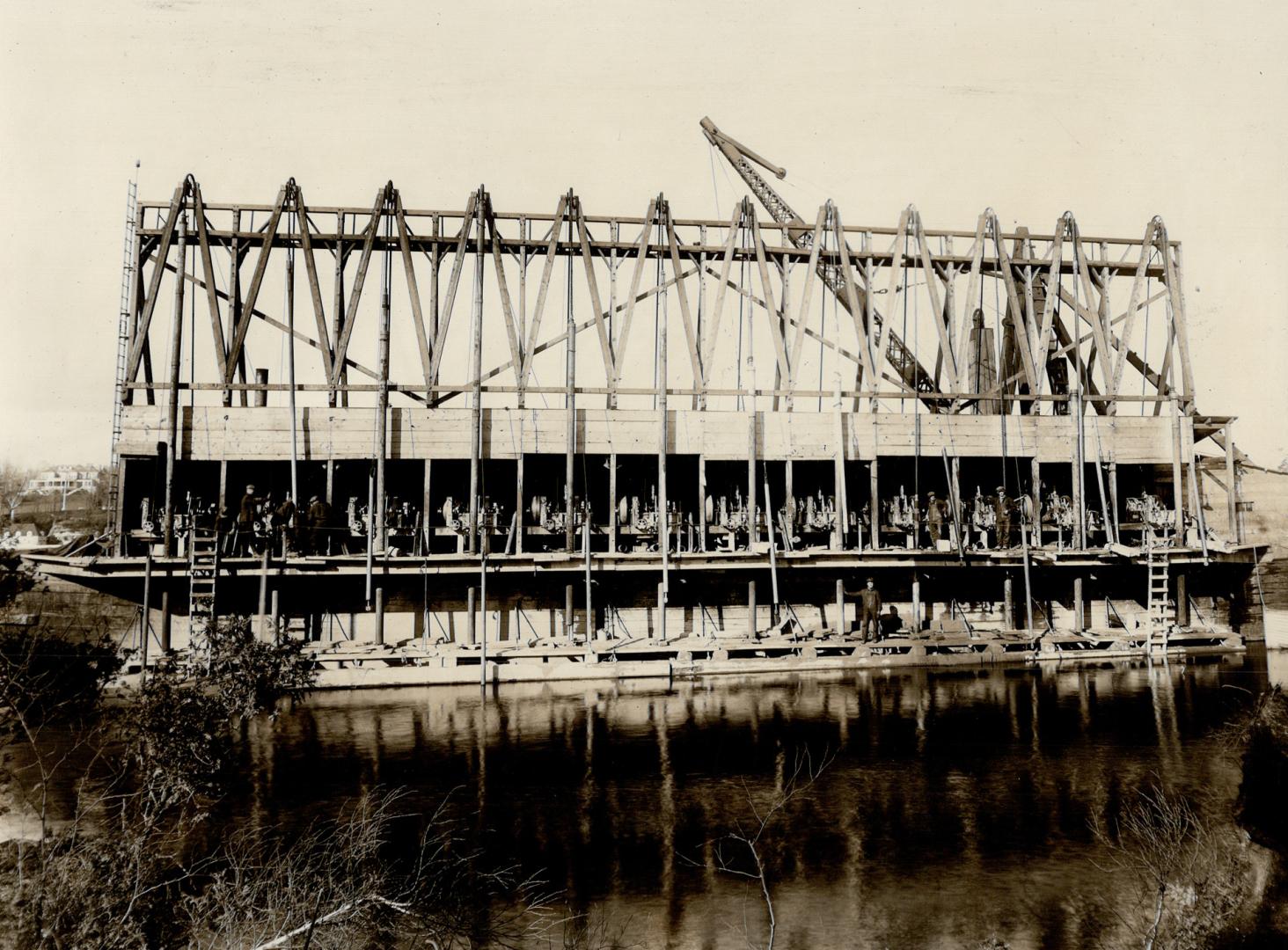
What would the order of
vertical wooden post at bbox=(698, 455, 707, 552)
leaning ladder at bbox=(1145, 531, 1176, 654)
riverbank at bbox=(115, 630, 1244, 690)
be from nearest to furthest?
riverbank at bbox=(115, 630, 1244, 690) → vertical wooden post at bbox=(698, 455, 707, 552) → leaning ladder at bbox=(1145, 531, 1176, 654)

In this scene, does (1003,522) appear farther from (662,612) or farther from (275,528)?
(275,528)

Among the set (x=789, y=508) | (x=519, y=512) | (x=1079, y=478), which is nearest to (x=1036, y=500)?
(x=1079, y=478)

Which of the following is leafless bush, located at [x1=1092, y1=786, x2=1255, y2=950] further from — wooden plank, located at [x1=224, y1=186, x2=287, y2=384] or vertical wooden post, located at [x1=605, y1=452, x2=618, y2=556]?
wooden plank, located at [x1=224, y1=186, x2=287, y2=384]

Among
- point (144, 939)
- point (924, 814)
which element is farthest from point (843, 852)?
point (144, 939)

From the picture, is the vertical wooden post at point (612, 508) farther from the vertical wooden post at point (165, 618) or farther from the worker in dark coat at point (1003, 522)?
the vertical wooden post at point (165, 618)

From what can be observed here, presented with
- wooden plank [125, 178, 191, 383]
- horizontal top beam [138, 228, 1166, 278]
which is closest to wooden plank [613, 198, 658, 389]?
horizontal top beam [138, 228, 1166, 278]
